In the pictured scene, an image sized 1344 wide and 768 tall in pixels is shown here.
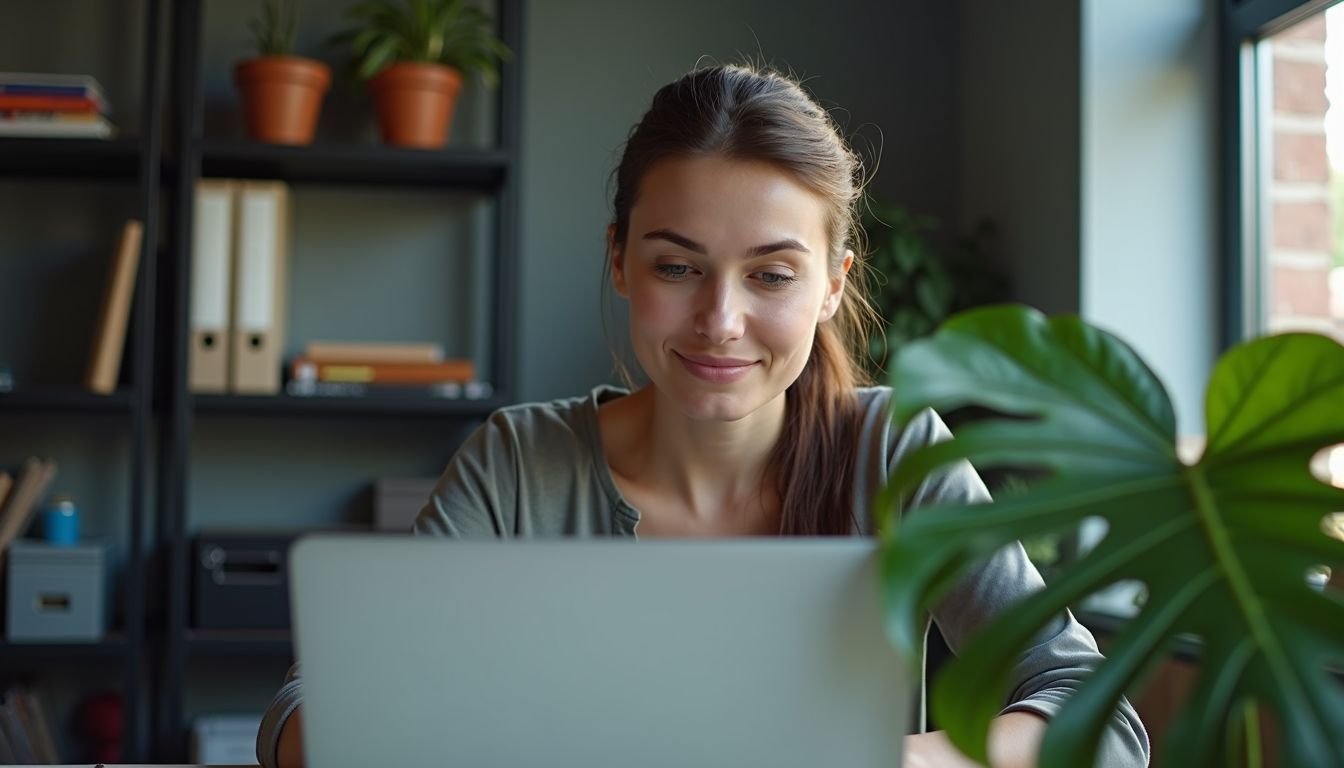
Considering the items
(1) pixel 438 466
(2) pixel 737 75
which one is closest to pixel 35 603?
(1) pixel 438 466

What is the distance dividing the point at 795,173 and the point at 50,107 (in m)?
2.09

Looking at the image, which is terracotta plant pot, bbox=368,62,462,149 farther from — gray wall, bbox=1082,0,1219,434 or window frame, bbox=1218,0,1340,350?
window frame, bbox=1218,0,1340,350

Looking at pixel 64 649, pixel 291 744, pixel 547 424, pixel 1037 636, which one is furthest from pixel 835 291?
pixel 64 649

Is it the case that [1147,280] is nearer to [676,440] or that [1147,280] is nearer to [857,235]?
[857,235]

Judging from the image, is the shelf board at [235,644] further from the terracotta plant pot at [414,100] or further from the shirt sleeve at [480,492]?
the shirt sleeve at [480,492]

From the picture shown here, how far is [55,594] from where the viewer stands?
2770 millimetres

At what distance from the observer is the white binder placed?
9.27 ft

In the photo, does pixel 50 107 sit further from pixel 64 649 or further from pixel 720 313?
pixel 720 313

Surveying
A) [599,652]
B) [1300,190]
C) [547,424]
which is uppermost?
[1300,190]

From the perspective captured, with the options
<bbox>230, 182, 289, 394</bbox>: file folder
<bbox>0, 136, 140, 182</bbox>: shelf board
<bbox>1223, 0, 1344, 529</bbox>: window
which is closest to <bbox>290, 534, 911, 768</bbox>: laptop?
<bbox>1223, 0, 1344, 529</bbox>: window

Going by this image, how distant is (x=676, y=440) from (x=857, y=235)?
0.37m

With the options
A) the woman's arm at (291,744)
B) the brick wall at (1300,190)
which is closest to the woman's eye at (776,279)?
the woman's arm at (291,744)

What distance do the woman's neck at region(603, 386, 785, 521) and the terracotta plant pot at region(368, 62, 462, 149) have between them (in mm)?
1621

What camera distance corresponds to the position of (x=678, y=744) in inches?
27.6
